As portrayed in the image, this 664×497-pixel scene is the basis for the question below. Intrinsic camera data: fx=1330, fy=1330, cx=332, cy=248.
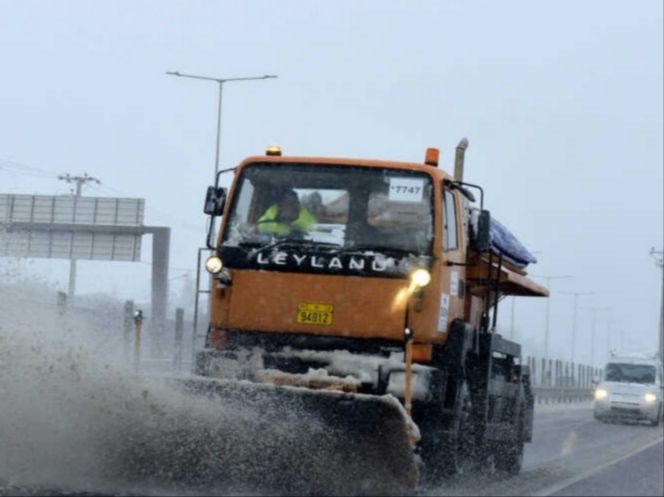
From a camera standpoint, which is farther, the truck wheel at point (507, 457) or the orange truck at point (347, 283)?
the truck wheel at point (507, 457)

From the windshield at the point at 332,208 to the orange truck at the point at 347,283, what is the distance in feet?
0.04

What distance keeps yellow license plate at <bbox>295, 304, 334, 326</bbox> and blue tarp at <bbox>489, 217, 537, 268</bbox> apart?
249 cm

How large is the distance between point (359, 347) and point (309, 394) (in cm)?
136

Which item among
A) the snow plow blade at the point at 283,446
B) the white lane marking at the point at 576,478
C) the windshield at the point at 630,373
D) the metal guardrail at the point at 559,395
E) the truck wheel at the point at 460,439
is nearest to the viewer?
the snow plow blade at the point at 283,446

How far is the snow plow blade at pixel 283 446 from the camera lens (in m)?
9.77

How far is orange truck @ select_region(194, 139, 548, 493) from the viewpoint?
11.0 metres

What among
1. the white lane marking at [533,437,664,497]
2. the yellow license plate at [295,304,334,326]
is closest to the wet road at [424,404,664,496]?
the white lane marking at [533,437,664,497]

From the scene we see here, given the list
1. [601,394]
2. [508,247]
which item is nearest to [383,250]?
[508,247]

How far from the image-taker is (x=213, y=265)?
11375mm

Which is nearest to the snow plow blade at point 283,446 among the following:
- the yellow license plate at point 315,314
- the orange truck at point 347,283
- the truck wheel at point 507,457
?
the orange truck at point 347,283

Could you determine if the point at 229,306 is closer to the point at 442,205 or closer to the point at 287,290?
the point at 287,290

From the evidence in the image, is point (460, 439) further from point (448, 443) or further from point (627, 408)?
point (627, 408)

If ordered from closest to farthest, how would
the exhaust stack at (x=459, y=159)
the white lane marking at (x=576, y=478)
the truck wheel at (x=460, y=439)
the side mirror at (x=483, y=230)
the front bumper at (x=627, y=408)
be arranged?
the truck wheel at (x=460, y=439) → the side mirror at (x=483, y=230) → the white lane marking at (x=576, y=478) → the exhaust stack at (x=459, y=159) → the front bumper at (x=627, y=408)

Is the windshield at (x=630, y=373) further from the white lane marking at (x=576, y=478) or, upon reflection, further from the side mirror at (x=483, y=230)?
the side mirror at (x=483, y=230)
